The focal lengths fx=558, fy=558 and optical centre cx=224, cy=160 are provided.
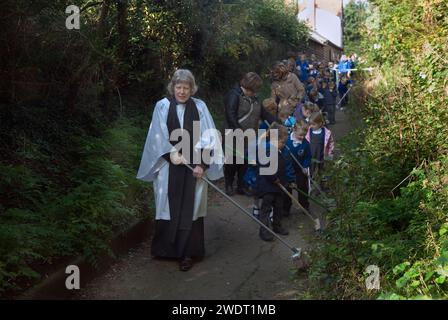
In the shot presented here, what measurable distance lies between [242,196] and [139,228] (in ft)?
8.11

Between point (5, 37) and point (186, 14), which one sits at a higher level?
point (186, 14)

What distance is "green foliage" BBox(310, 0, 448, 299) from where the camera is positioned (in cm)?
447

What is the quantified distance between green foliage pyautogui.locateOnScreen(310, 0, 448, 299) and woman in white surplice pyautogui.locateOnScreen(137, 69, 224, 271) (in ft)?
4.70

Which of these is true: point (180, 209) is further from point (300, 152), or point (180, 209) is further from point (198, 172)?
point (300, 152)

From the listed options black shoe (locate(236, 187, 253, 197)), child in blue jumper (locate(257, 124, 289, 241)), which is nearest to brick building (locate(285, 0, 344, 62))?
black shoe (locate(236, 187, 253, 197))

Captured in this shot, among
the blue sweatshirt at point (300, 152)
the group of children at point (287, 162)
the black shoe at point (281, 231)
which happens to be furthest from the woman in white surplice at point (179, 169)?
the blue sweatshirt at point (300, 152)

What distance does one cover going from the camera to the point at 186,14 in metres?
10.3

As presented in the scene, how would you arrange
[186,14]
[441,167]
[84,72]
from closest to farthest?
[441,167] < [84,72] < [186,14]

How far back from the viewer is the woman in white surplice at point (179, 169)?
238 inches

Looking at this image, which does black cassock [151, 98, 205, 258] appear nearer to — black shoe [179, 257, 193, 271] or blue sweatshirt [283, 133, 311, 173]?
black shoe [179, 257, 193, 271]

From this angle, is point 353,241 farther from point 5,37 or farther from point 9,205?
point 5,37

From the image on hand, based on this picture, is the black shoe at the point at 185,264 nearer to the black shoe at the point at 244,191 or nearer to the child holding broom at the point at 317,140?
the black shoe at the point at 244,191

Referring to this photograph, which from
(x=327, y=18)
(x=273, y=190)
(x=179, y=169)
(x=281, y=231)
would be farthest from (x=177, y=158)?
(x=327, y=18)

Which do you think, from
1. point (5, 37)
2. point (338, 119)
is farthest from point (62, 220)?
point (338, 119)
